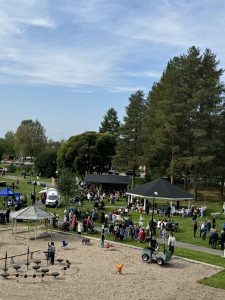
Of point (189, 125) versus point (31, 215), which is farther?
point (189, 125)

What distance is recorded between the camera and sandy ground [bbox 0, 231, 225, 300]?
18.3 metres

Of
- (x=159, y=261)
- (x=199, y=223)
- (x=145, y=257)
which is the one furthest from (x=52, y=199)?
(x=159, y=261)

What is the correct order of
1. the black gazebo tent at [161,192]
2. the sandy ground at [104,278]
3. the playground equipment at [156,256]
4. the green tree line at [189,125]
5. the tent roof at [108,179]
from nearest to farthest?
1. the sandy ground at [104,278]
2. the playground equipment at [156,256]
3. the black gazebo tent at [161,192]
4. the green tree line at [189,125]
5. the tent roof at [108,179]

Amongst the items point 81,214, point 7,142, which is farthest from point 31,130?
point 81,214

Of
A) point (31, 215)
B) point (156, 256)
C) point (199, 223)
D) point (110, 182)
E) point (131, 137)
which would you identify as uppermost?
point (131, 137)

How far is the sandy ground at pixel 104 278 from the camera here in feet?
60.1

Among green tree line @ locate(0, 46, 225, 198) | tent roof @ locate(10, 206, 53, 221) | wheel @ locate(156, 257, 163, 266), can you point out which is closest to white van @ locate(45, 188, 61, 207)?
green tree line @ locate(0, 46, 225, 198)

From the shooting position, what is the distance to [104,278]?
2075 cm

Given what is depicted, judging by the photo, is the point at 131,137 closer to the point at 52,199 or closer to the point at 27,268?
the point at 52,199

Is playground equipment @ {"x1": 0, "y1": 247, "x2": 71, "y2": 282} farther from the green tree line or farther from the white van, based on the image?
the green tree line

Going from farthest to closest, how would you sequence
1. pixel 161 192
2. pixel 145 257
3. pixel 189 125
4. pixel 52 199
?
pixel 189 125
pixel 52 199
pixel 161 192
pixel 145 257

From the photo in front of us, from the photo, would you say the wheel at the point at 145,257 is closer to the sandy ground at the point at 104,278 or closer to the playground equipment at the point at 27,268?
the sandy ground at the point at 104,278

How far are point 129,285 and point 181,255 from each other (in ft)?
23.0

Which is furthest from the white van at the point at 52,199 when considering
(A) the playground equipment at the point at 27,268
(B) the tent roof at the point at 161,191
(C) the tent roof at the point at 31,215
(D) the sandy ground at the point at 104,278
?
(A) the playground equipment at the point at 27,268
